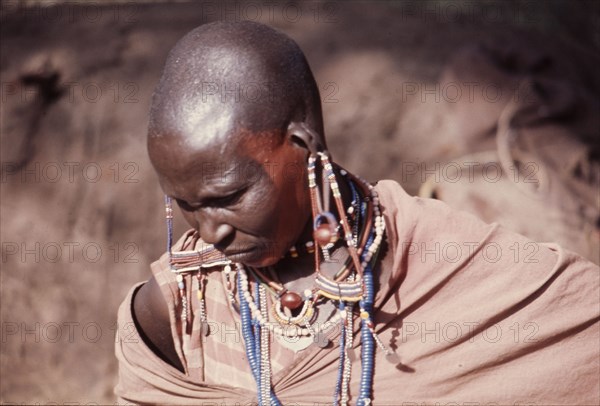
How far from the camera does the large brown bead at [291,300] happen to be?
197 centimetres

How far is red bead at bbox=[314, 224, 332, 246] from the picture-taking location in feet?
5.91

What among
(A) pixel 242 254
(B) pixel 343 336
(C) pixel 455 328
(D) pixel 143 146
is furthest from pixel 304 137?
(D) pixel 143 146

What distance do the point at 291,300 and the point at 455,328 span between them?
1.51ft

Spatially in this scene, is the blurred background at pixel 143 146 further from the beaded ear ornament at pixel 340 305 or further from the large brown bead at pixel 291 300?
the large brown bead at pixel 291 300

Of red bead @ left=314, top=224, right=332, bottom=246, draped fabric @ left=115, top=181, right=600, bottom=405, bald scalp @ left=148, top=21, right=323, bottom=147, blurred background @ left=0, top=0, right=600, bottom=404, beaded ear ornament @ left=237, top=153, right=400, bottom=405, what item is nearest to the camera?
bald scalp @ left=148, top=21, right=323, bottom=147

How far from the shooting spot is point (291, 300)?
1.97 m

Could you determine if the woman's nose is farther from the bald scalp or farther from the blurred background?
the blurred background

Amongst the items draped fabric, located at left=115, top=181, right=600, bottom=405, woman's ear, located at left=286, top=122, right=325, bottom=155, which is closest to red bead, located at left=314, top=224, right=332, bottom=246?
woman's ear, located at left=286, top=122, right=325, bottom=155

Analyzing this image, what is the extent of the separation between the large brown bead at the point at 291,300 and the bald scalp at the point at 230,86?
476mm

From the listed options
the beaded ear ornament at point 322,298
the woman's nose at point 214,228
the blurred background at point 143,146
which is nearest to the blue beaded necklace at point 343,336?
the beaded ear ornament at point 322,298

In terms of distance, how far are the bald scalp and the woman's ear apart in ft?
0.06

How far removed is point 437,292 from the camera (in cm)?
208

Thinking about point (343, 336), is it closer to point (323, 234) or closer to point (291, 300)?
point (291, 300)

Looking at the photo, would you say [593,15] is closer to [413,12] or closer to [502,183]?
[413,12]
